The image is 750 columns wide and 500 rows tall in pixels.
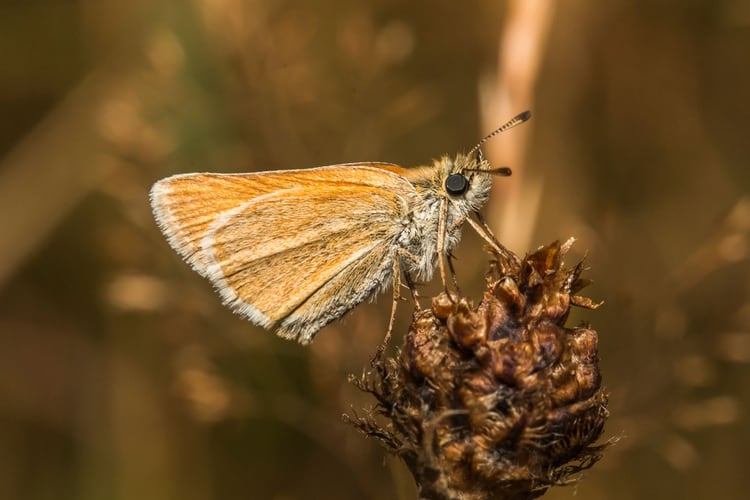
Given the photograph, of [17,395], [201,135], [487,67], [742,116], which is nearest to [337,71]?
[487,67]

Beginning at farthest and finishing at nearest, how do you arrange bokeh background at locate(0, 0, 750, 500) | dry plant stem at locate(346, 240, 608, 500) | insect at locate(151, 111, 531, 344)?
bokeh background at locate(0, 0, 750, 500) < insect at locate(151, 111, 531, 344) < dry plant stem at locate(346, 240, 608, 500)

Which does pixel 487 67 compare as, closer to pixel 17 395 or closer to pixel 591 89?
pixel 591 89

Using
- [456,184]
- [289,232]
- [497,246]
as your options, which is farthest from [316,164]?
[497,246]

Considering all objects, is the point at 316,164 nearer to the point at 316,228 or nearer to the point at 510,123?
the point at 316,228

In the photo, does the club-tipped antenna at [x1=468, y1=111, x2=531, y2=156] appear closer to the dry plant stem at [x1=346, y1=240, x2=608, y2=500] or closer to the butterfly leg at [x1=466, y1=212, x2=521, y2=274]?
the butterfly leg at [x1=466, y1=212, x2=521, y2=274]

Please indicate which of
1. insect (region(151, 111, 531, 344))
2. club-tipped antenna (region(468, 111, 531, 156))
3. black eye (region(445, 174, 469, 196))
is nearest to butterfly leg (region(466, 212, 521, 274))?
insect (region(151, 111, 531, 344))

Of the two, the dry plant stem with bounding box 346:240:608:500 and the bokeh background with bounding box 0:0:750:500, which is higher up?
the bokeh background with bounding box 0:0:750:500

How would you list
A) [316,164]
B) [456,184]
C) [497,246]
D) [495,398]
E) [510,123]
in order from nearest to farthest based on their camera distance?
1. [495,398]
2. [497,246]
3. [456,184]
4. [510,123]
5. [316,164]

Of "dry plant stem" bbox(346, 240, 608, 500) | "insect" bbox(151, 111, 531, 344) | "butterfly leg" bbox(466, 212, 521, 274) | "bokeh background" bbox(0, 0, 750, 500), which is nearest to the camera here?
"dry plant stem" bbox(346, 240, 608, 500)
